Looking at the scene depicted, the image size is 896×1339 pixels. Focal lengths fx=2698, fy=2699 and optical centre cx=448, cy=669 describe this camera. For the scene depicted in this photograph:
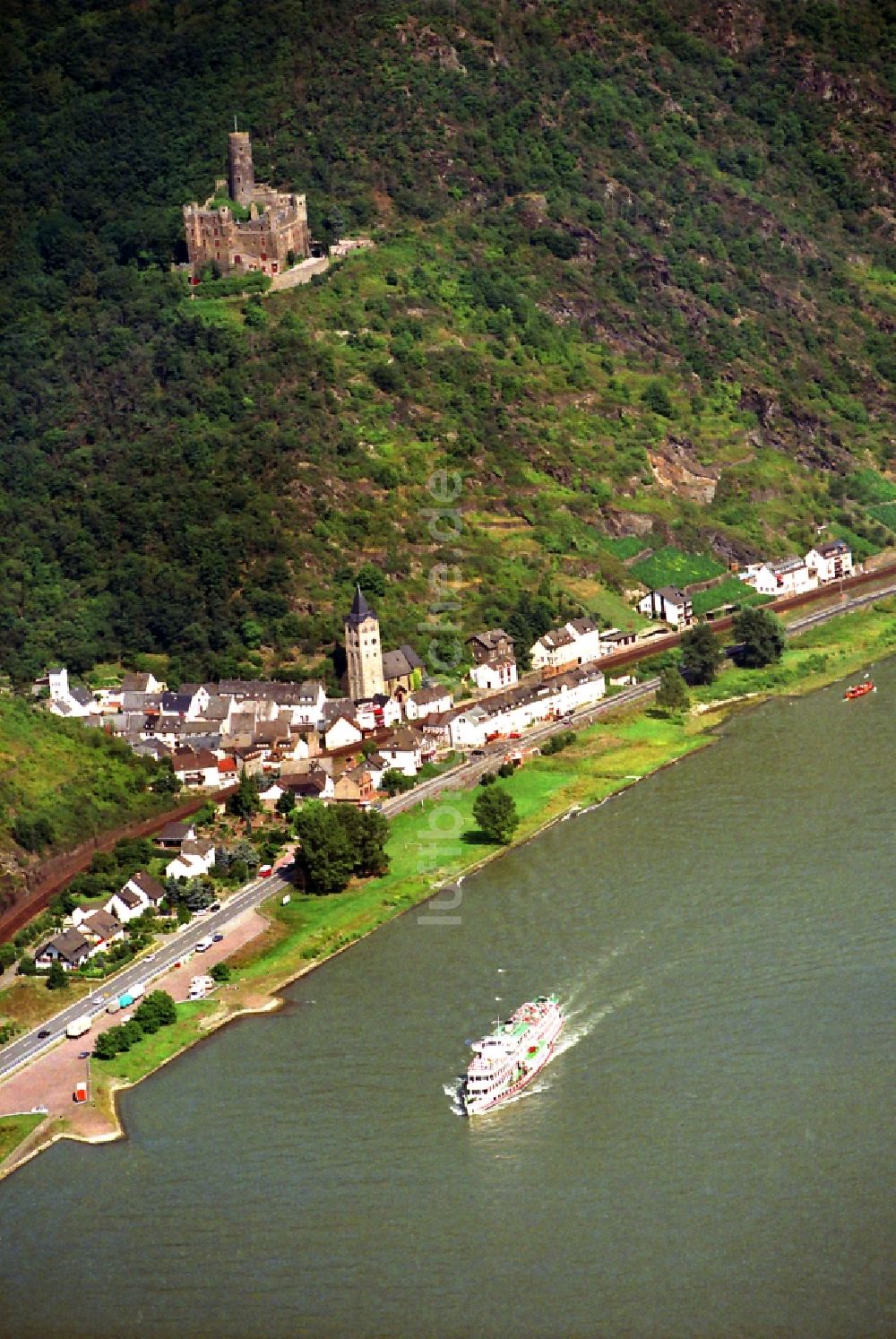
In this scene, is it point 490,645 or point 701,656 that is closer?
point 490,645

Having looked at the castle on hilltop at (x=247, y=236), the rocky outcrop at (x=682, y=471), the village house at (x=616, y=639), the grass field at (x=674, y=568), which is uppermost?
the castle on hilltop at (x=247, y=236)

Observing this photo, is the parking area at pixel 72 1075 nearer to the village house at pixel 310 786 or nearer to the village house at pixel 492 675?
the village house at pixel 310 786

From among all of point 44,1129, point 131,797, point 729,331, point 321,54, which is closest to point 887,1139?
point 44,1129

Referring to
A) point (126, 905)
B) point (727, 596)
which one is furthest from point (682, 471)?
point (126, 905)

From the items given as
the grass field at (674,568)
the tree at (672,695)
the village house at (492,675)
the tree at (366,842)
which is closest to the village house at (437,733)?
the village house at (492,675)

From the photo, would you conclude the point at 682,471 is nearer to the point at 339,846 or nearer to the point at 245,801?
the point at 245,801

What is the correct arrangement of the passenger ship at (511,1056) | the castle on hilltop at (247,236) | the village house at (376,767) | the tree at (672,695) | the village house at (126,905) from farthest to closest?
the castle on hilltop at (247,236)
the tree at (672,695)
the village house at (376,767)
the village house at (126,905)
the passenger ship at (511,1056)
